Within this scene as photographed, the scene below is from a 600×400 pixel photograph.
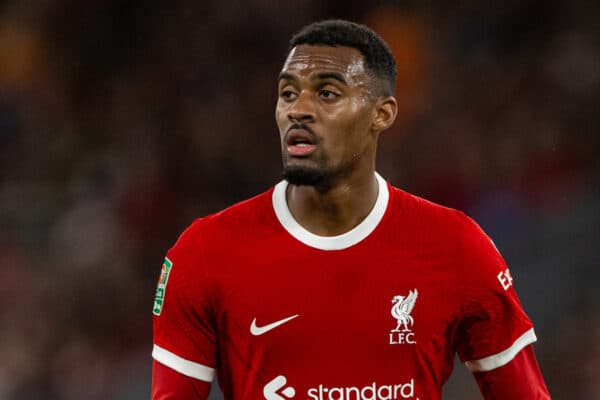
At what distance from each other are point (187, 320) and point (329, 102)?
75 centimetres

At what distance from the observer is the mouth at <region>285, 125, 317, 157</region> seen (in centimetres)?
275

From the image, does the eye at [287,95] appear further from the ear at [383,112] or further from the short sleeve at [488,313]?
the short sleeve at [488,313]

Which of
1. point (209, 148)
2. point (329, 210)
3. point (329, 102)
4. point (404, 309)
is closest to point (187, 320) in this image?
point (329, 210)

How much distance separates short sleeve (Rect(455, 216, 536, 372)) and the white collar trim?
272mm

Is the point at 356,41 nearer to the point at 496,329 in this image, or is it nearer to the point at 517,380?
the point at 496,329

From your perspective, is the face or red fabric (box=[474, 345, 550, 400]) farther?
red fabric (box=[474, 345, 550, 400])

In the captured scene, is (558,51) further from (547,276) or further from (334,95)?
(334,95)

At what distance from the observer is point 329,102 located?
111 inches

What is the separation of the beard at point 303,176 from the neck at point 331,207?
0.38 feet

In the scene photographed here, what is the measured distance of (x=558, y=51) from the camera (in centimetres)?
697

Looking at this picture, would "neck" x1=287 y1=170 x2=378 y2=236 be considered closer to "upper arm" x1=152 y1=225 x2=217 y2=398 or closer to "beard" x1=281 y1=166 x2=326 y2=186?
"beard" x1=281 y1=166 x2=326 y2=186

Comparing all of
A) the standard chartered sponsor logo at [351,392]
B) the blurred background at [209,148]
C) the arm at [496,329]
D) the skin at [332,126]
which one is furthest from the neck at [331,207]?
the blurred background at [209,148]

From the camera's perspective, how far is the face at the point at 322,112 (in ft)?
9.06

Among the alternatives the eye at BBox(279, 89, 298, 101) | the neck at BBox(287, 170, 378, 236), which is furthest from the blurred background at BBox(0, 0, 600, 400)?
the eye at BBox(279, 89, 298, 101)
